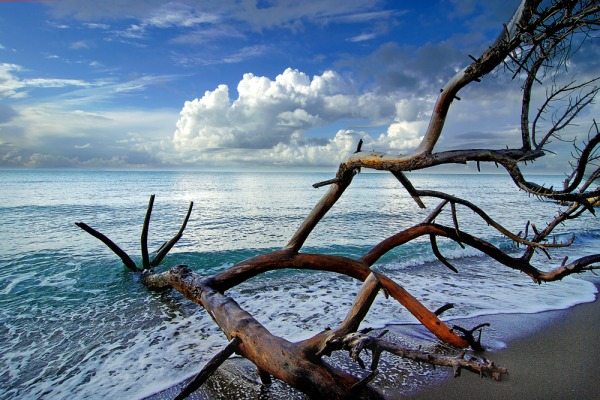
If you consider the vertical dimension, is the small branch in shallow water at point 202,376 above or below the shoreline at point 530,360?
above

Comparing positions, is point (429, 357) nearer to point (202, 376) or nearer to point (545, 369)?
point (202, 376)

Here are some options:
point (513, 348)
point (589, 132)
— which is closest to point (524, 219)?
point (513, 348)

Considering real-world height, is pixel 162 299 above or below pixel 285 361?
below

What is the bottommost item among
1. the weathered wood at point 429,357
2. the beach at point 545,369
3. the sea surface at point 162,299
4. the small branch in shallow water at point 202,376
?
the sea surface at point 162,299

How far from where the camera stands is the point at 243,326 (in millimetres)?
3734

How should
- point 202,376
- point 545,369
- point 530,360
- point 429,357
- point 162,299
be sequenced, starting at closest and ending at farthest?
point 429,357, point 202,376, point 545,369, point 530,360, point 162,299

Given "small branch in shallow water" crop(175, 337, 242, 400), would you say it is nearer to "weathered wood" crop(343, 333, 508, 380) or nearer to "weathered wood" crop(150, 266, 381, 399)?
"weathered wood" crop(150, 266, 381, 399)

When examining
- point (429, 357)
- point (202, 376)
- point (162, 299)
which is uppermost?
point (429, 357)

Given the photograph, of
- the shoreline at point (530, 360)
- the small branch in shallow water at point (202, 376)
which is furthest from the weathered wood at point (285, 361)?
the shoreline at point (530, 360)

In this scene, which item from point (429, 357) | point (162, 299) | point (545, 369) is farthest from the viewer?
point (162, 299)

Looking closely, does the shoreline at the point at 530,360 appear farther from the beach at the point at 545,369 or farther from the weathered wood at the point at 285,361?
the weathered wood at the point at 285,361

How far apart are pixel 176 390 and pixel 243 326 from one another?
1421 millimetres

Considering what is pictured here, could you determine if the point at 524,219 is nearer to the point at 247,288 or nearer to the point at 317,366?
the point at 247,288

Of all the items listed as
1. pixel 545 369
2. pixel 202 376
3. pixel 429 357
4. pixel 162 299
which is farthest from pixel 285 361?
pixel 162 299
